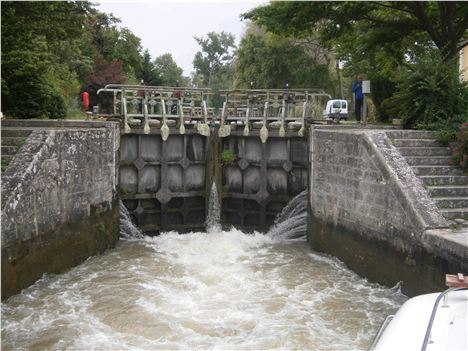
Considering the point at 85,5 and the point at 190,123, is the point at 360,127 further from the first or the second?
the point at 85,5

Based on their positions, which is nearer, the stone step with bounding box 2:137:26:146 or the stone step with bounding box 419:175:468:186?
the stone step with bounding box 419:175:468:186

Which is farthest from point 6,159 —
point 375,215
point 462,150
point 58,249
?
point 462,150

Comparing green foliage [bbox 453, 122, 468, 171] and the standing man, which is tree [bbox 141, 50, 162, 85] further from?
green foliage [bbox 453, 122, 468, 171]

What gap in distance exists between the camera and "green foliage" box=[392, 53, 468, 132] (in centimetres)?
1067

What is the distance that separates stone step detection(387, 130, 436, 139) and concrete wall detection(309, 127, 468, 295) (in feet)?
1.37

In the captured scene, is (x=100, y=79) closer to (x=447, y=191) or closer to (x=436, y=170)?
(x=436, y=170)

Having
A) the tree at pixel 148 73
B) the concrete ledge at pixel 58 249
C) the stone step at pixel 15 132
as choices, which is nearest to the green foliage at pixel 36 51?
the stone step at pixel 15 132

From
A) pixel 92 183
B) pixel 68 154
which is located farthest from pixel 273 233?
pixel 68 154

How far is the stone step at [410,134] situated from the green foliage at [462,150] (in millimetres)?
737

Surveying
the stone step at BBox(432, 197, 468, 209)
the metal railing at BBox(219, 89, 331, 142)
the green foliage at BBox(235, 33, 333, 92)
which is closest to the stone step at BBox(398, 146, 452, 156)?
the stone step at BBox(432, 197, 468, 209)

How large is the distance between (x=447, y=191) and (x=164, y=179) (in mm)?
6466

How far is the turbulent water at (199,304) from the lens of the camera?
6.59 m

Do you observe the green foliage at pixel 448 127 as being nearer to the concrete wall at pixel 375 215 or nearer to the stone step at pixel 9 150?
the concrete wall at pixel 375 215

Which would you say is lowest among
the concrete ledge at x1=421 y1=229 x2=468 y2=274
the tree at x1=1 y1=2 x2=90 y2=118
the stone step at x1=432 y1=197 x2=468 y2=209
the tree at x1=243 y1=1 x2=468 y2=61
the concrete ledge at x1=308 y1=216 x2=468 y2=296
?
the concrete ledge at x1=308 y1=216 x2=468 y2=296
